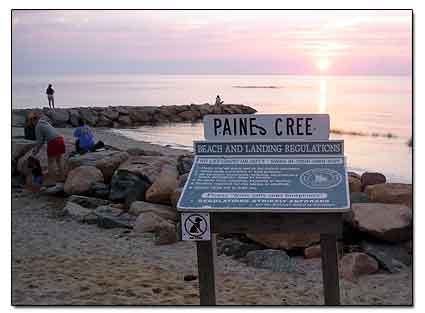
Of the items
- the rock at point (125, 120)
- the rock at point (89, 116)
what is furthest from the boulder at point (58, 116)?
the rock at point (125, 120)

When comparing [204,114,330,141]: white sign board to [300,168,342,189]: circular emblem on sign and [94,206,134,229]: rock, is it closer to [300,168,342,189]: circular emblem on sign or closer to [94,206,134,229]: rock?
[300,168,342,189]: circular emblem on sign

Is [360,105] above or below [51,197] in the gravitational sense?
above

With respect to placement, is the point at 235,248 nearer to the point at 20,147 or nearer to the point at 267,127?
the point at 267,127

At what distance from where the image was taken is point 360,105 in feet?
51.4

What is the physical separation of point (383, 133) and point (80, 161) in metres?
7.62

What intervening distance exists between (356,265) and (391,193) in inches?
65.7

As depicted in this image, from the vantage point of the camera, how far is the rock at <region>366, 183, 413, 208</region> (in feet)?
27.6

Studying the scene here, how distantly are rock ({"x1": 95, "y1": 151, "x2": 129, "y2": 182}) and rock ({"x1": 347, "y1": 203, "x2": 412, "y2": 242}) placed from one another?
4193mm

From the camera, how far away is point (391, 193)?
27.9ft

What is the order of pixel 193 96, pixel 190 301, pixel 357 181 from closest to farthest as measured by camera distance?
pixel 190 301 → pixel 357 181 → pixel 193 96

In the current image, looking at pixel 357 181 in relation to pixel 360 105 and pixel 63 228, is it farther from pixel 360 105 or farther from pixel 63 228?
pixel 360 105

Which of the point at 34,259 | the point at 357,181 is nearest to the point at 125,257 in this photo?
the point at 34,259

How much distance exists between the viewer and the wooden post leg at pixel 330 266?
16.6 feet

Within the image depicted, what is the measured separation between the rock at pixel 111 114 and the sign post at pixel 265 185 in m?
20.9
